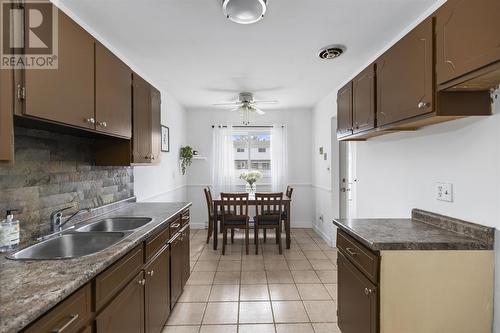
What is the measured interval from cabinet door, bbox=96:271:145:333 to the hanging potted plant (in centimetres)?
346

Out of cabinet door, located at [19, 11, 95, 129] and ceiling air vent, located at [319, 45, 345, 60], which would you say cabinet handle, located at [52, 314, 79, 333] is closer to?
cabinet door, located at [19, 11, 95, 129]

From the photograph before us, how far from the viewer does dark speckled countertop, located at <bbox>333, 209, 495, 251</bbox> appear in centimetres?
143

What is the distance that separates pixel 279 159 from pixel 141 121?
335cm

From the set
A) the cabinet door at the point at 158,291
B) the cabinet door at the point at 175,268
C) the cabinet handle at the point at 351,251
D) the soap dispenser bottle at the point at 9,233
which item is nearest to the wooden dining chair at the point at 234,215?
the cabinet door at the point at 175,268

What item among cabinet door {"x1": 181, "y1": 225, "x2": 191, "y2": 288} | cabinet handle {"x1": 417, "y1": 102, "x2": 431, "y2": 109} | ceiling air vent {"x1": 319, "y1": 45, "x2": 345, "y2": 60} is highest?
ceiling air vent {"x1": 319, "y1": 45, "x2": 345, "y2": 60}

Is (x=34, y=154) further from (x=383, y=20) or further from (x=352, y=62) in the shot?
(x=352, y=62)

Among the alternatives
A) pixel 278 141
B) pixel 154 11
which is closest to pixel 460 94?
pixel 154 11

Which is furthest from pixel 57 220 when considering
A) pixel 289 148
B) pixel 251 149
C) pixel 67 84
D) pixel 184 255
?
pixel 289 148

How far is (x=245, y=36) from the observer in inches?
91.0

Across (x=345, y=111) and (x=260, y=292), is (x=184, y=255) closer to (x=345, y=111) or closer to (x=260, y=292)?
(x=260, y=292)

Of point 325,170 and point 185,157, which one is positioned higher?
point 185,157

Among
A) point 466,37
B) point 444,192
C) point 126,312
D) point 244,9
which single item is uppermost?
point 244,9

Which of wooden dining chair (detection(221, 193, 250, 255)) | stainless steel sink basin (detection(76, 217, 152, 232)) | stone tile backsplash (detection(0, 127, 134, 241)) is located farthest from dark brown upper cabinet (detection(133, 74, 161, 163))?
wooden dining chair (detection(221, 193, 250, 255))

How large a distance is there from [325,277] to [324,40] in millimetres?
2557
